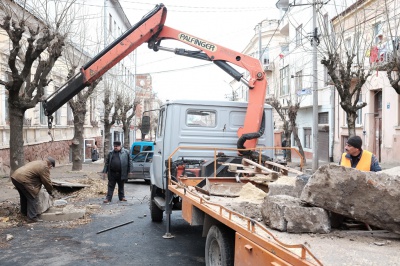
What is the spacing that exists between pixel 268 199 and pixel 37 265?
358 centimetres

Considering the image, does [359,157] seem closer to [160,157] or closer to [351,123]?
[160,157]

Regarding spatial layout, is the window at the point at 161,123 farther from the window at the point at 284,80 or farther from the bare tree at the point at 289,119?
the window at the point at 284,80

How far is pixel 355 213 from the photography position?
344 centimetres

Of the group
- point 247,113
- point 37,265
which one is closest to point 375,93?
point 247,113

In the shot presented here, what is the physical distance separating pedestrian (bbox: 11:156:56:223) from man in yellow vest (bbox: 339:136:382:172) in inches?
218

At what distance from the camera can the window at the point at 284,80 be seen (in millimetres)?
31969

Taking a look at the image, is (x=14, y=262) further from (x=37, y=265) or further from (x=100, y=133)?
(x=100, y=133)

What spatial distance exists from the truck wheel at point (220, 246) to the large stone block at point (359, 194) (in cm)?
104

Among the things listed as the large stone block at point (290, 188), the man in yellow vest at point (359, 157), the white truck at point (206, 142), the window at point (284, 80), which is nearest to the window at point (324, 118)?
the window at point (284, 80)

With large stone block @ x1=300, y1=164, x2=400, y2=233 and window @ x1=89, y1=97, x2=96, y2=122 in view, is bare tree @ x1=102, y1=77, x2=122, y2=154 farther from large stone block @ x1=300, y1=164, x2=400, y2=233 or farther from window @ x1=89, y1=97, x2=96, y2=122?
large stone block @ x1=300, y1=164, x2=400, y2=233

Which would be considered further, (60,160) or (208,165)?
(60,160)

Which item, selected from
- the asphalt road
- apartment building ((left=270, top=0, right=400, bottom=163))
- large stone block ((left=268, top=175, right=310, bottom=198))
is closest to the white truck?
the asphalt road

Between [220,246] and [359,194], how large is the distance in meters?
1.55

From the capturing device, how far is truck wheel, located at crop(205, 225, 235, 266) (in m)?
4.20
